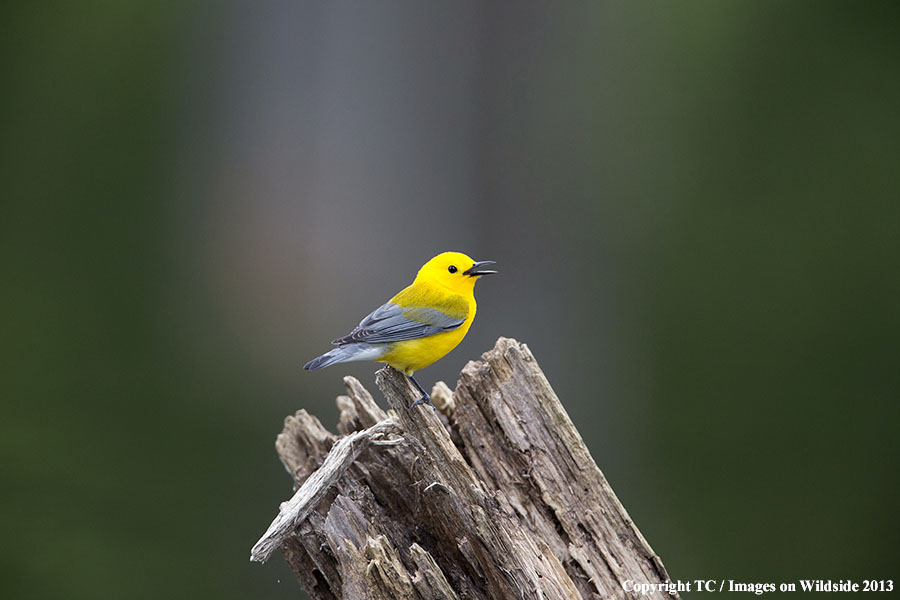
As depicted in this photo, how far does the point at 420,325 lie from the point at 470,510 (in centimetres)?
136

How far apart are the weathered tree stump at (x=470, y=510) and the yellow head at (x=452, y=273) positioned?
2.61 ft

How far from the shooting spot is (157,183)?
32.0 feet

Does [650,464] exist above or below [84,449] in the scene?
below

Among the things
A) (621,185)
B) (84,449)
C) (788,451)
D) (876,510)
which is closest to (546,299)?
(621,185)

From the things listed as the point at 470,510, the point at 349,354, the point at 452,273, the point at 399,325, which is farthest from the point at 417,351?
the point at 470,510

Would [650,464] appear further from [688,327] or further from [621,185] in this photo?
[621,185]

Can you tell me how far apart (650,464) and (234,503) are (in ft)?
14.0

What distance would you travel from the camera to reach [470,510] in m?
3.87

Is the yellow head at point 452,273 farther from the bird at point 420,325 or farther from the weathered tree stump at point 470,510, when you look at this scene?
the weathered tree stump at point 470,510

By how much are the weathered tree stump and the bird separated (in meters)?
0.36

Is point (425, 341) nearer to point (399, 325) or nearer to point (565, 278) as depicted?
point (399, 325)

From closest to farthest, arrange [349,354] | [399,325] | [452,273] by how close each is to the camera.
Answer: [349,354], [399,325], [452,273]

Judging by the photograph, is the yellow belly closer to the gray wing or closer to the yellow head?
the gray wing

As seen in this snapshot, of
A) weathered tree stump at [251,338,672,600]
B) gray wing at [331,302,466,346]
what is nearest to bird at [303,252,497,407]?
gray wing at [331,302,466,346]
